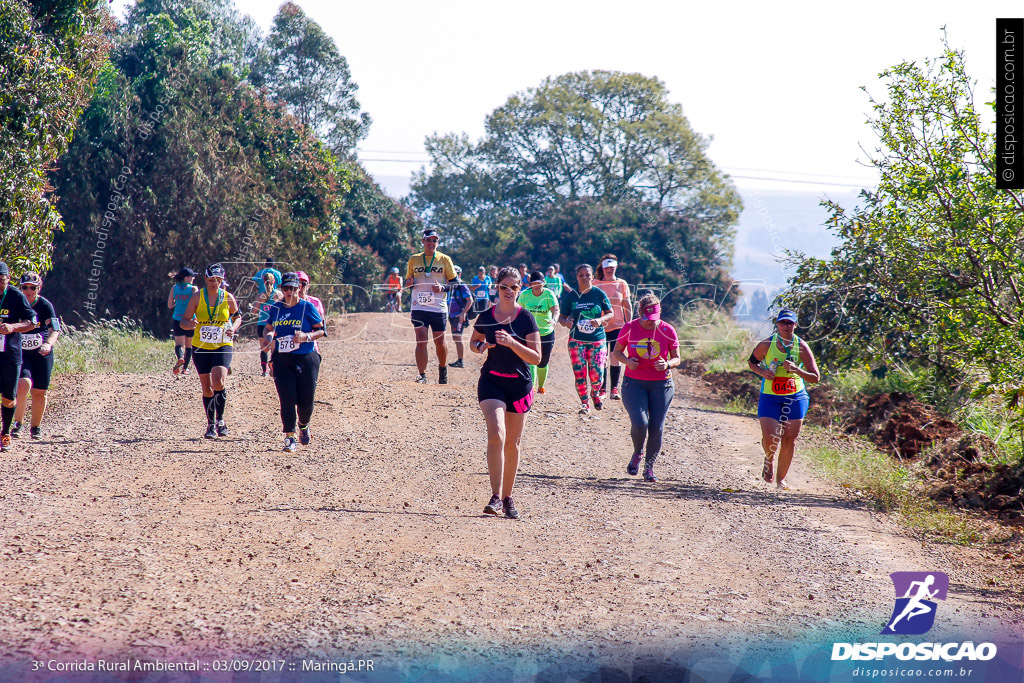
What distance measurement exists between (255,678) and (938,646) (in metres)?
3.94

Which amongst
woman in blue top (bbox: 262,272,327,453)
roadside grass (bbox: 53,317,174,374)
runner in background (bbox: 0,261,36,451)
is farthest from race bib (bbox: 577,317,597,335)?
roadside grass (bbox: 53,317,174,374)

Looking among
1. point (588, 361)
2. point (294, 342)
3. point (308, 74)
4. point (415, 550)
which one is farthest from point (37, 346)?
point (308, 74)

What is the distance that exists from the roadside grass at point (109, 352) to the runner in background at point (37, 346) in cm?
678

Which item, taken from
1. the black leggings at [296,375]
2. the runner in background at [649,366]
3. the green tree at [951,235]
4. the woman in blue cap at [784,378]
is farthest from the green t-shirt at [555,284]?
the woman in blue cap at [784,378]

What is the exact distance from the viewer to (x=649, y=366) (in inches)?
392

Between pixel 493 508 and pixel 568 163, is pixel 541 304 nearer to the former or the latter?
pixel 493 508

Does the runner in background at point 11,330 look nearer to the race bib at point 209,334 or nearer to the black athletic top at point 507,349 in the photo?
the race bib at point 209,334

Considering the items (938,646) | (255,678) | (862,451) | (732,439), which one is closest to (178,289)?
(732,439)

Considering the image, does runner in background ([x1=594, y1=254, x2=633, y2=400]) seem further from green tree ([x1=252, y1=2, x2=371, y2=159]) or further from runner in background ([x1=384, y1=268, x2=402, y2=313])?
green tree ([x1=252, y1=2, x2=371, y2=159])

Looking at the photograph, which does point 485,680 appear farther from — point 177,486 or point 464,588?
point 177,486

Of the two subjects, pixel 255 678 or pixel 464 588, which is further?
pixel 464 588

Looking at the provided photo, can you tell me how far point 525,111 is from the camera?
2208 inches

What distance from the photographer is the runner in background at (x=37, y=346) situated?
34.1 ft

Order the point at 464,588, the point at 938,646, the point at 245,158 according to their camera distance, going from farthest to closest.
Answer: the point at 245,158 → the point at 464,588 → the point at 938,646
